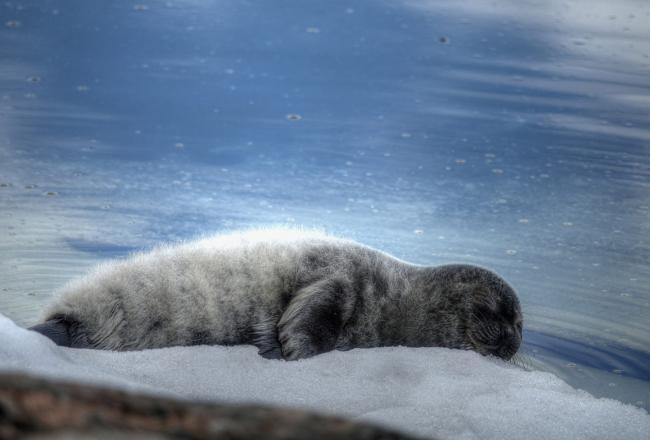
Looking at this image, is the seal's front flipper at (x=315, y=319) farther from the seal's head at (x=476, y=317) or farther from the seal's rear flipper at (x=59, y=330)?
the seal's rear flipper at (x=59, y=330)

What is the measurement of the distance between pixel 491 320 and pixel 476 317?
0.22ft

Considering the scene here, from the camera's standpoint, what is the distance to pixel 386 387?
301 cm

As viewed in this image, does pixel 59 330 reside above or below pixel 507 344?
above

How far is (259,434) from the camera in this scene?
2.12ft

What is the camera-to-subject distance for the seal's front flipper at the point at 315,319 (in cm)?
319

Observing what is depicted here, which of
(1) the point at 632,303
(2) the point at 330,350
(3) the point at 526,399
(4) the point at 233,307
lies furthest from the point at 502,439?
(1) the point at 632,303

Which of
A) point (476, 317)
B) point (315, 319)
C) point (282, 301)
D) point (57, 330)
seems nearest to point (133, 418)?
point (57, 330)

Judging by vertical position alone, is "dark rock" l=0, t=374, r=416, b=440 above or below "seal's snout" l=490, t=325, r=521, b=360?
above

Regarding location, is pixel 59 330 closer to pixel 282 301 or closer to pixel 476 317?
pixel 282 301

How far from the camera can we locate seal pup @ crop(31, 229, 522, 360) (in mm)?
3074

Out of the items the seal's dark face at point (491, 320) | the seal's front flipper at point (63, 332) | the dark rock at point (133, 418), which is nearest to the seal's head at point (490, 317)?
the seal's dark face at point (491, 320)

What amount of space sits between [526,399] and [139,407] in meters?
2.55

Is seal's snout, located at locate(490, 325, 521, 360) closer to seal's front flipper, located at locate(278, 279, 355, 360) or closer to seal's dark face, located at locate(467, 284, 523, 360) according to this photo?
seal's dark face, located at locate(467, 284, 523, 360)

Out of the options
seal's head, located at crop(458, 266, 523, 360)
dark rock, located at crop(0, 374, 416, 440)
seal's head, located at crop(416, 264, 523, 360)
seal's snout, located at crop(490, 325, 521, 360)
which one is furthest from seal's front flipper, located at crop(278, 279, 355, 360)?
dark rock, located at crop(0, 374, 416, 440)
